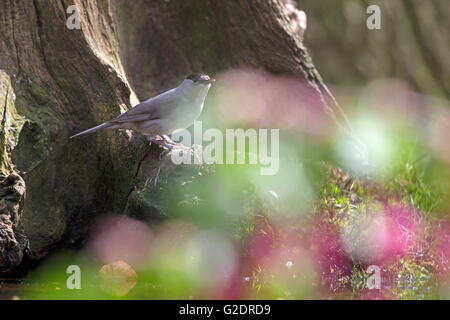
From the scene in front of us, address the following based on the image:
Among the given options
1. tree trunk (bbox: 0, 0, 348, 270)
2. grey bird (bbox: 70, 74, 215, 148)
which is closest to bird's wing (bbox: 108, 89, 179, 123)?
grey bird (bbox: 70, 74, 215, 148)

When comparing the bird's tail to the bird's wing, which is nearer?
the bird's tail

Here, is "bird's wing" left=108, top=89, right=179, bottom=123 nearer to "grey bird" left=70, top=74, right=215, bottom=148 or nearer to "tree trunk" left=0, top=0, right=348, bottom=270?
"grey bird" left=70, top=74, right=215, bottom=148

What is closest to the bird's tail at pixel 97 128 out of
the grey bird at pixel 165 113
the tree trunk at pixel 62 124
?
the grey bird at pixel 165 113

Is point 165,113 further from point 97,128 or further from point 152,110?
point 97,128

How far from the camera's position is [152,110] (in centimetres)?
743

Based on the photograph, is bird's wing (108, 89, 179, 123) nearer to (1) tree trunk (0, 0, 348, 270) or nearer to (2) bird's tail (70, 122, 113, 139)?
(2) bird's tail (70, 122, 113, 139)

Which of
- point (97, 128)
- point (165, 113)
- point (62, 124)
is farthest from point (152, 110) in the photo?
point (62, 124)

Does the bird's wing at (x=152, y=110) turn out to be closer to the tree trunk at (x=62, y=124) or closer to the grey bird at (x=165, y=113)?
the grey bird at (x=165, y=113)

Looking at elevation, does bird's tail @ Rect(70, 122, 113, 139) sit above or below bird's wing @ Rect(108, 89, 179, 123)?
below

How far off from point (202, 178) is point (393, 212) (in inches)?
73.6

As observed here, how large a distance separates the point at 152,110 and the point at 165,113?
0.44ft

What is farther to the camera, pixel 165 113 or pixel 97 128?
pixel 165 113

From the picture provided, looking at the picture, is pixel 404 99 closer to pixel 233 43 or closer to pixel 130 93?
pixel 233 43

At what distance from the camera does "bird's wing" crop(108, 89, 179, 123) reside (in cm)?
731
